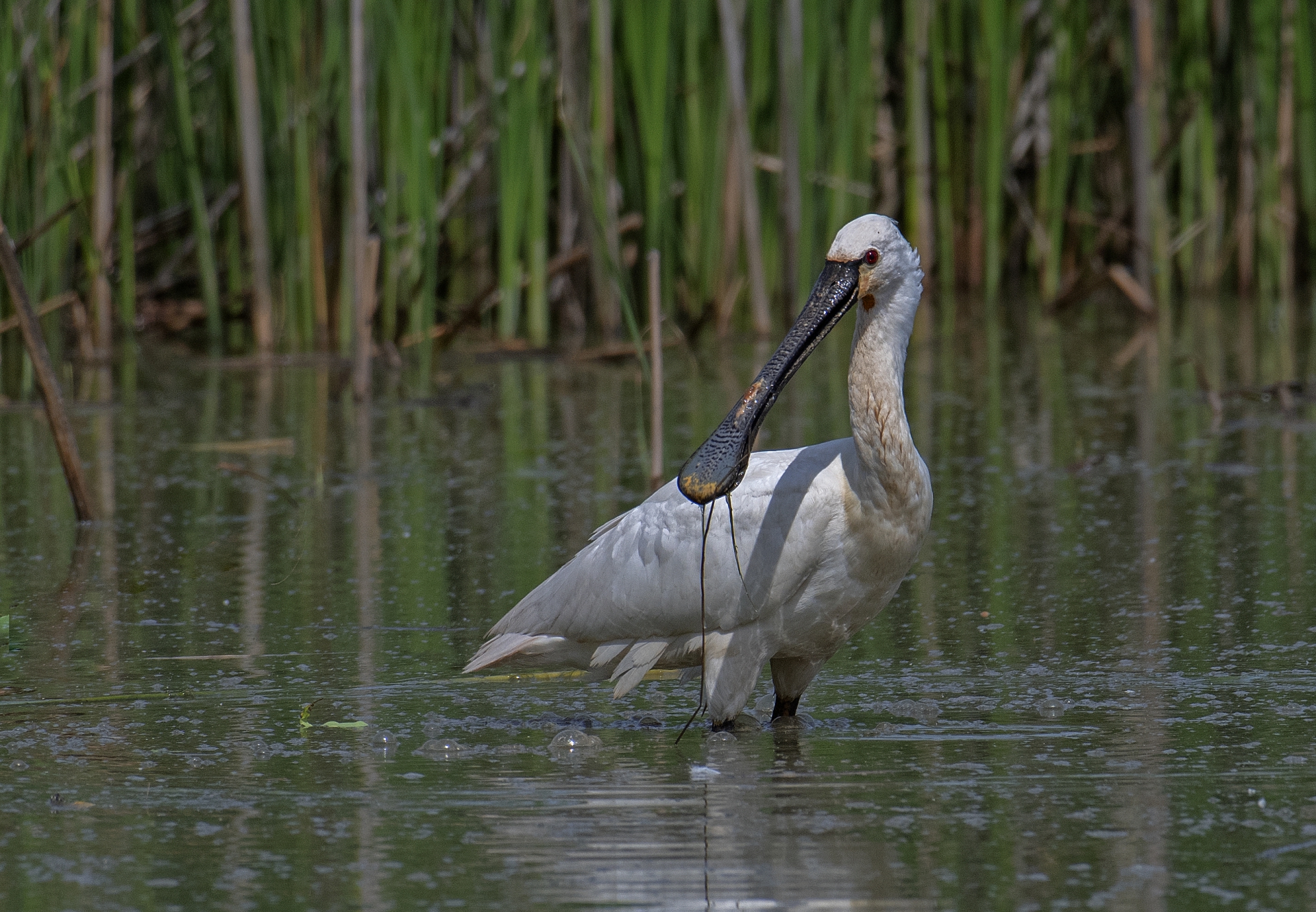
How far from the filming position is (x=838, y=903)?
296 centimetres

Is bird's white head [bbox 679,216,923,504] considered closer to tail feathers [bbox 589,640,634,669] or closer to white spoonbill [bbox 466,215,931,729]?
white spoonbill [bbox 466,215,931,729]

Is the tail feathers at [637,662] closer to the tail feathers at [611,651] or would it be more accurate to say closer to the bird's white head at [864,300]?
the tail feathers at [611,651]

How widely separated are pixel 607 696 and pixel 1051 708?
1.05 metres

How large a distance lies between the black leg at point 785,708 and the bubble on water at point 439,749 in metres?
0.76

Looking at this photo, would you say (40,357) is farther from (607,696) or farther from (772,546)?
(772,546)

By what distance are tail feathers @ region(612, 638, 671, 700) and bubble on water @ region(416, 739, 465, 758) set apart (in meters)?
0.48

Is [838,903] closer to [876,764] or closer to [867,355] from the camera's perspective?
[876,764]

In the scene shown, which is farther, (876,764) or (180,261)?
(180,261)

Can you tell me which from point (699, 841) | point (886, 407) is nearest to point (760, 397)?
point (886, 407)

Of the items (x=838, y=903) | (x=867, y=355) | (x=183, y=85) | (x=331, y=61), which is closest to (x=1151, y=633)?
(x=867, y=355)

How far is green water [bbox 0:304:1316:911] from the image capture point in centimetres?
315

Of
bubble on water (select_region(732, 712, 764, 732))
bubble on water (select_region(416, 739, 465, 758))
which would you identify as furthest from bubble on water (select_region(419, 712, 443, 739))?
bubble on water (select_region(732, 712, 764, 732))

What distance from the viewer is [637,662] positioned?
Answer: 4.39 meters

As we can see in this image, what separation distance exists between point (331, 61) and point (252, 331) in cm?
331
